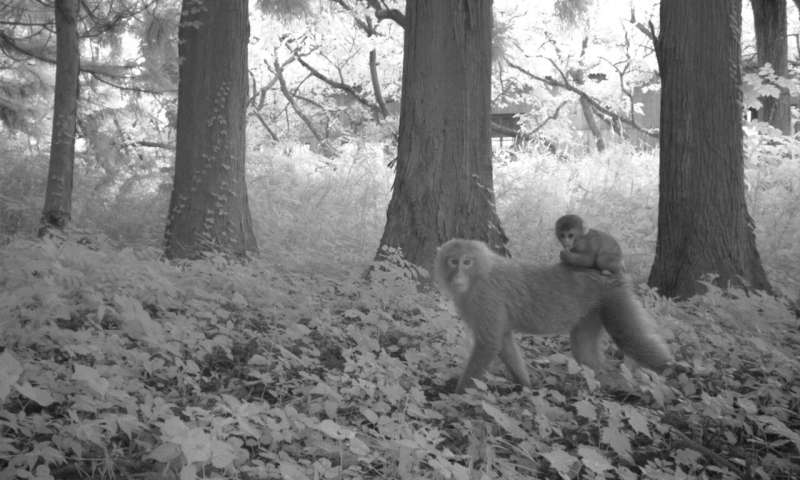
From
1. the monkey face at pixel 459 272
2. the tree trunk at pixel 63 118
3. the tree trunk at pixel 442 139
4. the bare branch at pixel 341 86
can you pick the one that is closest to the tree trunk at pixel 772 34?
the tree trunk at pixel 442 139

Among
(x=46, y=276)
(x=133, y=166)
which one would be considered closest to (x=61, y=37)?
(x=133, y=166)

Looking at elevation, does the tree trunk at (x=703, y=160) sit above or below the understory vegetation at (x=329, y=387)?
above

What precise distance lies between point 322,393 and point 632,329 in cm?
239

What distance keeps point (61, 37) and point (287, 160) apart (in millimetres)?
6223

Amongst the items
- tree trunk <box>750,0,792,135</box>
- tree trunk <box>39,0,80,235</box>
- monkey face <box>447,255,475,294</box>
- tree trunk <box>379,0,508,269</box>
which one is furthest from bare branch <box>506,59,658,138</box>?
monkey face <box>447,255,475,294</box>

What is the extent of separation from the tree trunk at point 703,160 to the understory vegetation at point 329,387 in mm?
576

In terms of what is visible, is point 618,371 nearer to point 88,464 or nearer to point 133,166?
point 88,464

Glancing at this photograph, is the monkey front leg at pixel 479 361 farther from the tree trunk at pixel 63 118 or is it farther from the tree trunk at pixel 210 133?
the tree trunk at pixel 63 118

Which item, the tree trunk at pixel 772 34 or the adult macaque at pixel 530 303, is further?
the tree trunk at pixel 772 34

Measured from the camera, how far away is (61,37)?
35.7 ft

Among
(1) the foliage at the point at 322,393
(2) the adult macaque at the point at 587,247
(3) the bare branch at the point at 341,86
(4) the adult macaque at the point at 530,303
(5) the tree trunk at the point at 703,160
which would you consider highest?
(3) the bare branch at the point at 341,86

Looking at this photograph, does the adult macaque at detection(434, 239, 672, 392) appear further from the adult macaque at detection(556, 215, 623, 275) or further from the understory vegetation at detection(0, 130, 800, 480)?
the understory vegetation at detection(0, 130, 800, 480)

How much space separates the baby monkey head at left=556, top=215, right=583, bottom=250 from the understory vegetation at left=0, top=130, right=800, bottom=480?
0.99 meters

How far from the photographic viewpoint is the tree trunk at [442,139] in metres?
8.22
